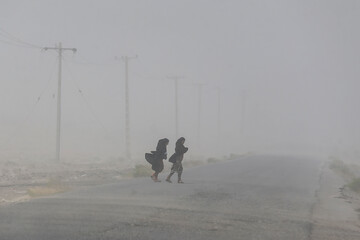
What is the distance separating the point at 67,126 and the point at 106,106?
2064 inches

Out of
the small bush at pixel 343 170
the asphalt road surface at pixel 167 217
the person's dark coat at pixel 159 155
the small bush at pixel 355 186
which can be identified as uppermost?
the person's dark coat at pixel 159 155

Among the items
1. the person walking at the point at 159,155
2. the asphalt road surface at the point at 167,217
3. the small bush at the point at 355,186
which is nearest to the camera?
the asphalt road surface at the point at 167,217

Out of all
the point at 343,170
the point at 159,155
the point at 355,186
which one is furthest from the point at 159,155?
the point at 343,170

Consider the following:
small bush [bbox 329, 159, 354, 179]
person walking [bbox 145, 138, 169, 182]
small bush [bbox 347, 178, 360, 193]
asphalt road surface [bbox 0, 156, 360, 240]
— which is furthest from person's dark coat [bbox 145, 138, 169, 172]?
small bush [bbox 329, 159, 354, 179]

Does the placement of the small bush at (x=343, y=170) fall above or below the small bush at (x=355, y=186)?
below

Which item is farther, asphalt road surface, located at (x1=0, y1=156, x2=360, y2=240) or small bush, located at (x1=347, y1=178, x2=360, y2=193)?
small bush, located at (x1=347, y1=178, x2=360, y2=193)

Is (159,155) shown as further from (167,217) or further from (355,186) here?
(355,186)

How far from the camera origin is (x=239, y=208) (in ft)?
44.4

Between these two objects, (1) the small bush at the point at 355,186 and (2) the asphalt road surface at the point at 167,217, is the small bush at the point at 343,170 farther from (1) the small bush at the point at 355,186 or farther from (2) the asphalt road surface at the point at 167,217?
(2) the asphalt road surface at the point at 167,217

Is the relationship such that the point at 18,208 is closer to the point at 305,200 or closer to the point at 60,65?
the point at 305,200

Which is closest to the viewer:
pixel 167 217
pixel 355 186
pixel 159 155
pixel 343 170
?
pixel 167 217

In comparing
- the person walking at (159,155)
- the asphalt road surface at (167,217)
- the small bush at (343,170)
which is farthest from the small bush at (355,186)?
the small bush at (343,170)

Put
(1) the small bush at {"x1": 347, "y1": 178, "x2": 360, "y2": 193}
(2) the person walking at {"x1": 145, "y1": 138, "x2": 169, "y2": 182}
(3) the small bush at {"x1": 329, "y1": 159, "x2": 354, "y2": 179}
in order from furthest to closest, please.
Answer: (3) the small bush at {"x1": 329, "y1": 159, "x2": 354, "y2": 179} < (1) the small bush at {"x1": 347, "y1": 178, "x2": 360, "y2": 193} < (2) the person walking at {"x1": 145, "y1": 138, "x2": 169, "y2": 182}

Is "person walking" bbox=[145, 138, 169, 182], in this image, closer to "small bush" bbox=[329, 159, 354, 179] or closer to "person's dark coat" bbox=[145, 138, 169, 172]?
"person's dark coat" bbox=[145, 138, 169, 172]
